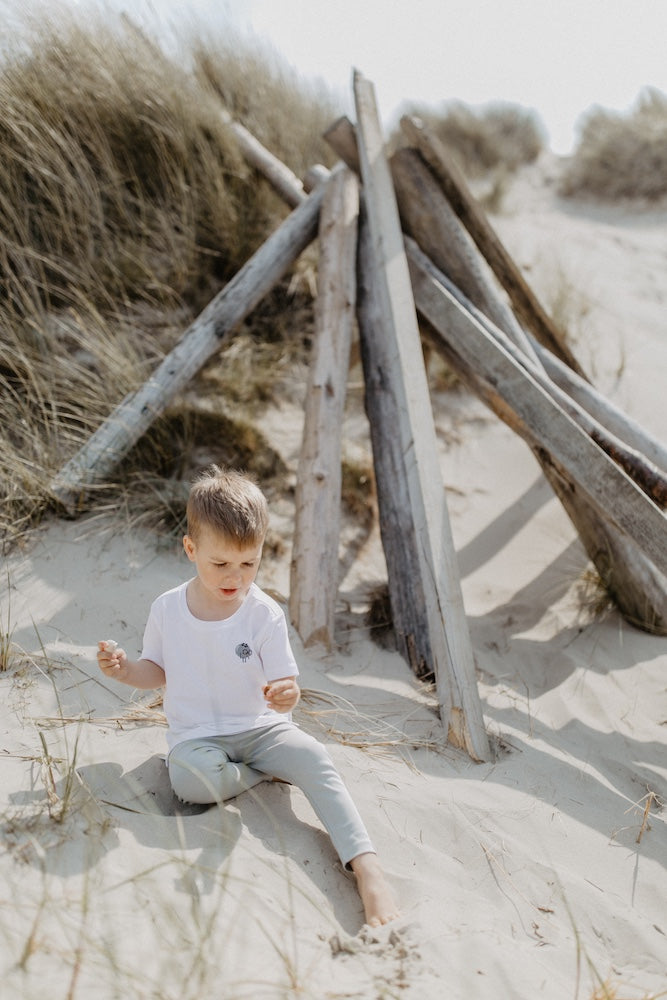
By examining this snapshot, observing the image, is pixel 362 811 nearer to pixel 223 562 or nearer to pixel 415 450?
pixel 223 562

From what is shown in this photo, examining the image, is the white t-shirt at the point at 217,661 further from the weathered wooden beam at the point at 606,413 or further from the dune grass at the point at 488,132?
the dune grass at the point at 488,132

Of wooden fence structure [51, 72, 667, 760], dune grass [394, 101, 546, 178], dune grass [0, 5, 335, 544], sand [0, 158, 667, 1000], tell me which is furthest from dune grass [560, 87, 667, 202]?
sand [0, 158, 667, 1000]

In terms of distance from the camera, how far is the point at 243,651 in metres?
2.14

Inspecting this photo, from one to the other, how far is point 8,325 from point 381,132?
217 centimetres

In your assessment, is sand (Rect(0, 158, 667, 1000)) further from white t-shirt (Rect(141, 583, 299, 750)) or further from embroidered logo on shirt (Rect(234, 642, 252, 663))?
embroidered logo on shirt (Rect(234, 642, 252, 663))

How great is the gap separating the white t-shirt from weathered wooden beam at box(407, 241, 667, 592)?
4.90ft

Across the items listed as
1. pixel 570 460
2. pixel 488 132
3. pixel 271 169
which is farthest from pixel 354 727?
pixel 488 132

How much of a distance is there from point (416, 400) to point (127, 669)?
171cm

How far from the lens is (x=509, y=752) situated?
2.71 meters

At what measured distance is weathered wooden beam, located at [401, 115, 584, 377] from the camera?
13.4 feet

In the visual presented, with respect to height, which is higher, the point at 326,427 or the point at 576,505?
the point at 576,505

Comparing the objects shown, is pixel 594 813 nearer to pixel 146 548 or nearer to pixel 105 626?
pixel 105 626

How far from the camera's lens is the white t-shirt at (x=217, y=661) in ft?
7.03

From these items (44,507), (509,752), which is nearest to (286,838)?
(509,752)
